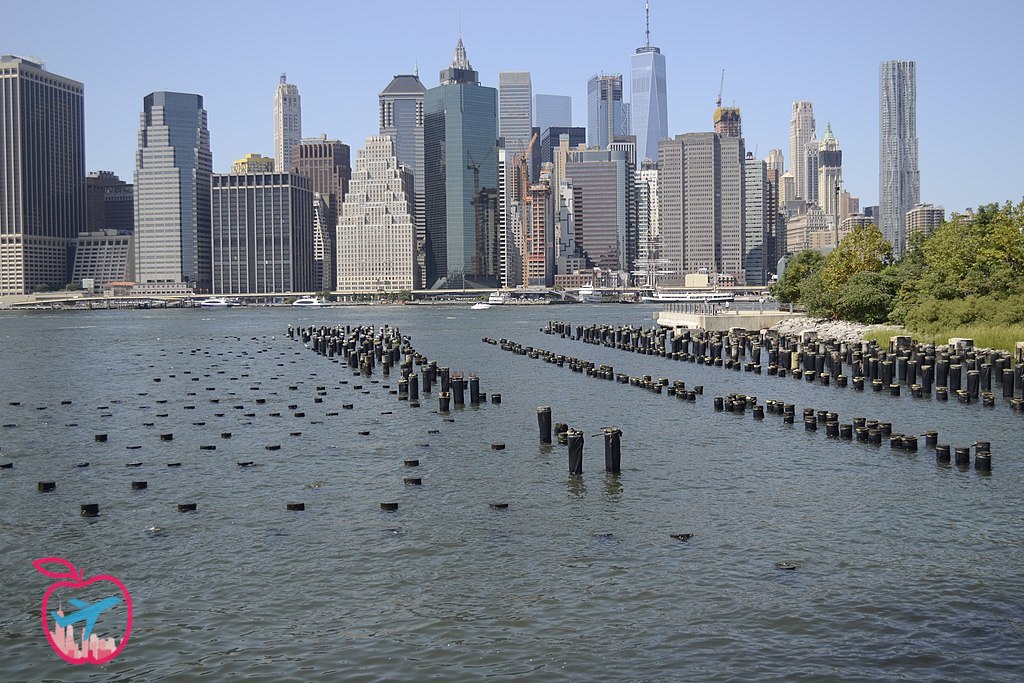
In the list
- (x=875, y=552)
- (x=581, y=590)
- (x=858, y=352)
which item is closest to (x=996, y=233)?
(x=858, y=352)

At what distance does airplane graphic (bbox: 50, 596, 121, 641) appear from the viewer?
20.3m

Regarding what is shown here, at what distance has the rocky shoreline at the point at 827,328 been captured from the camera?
8669 centimetres

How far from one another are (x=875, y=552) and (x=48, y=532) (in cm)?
2085

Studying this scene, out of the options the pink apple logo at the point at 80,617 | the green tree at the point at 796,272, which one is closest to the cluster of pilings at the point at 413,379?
the pink apple logo at the point at 80,617

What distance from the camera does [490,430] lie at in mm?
43906

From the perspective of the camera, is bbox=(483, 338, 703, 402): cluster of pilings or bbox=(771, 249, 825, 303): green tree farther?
bbox=(771, 249, 825, 303): green tree

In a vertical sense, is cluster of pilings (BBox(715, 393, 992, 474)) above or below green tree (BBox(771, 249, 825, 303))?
below

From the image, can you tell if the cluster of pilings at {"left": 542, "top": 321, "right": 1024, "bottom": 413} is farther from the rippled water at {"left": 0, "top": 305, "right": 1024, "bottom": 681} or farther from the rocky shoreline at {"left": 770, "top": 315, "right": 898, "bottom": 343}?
the rippled water at {"left": 0, "top": 305, "right": 1024, "bottom": 681}

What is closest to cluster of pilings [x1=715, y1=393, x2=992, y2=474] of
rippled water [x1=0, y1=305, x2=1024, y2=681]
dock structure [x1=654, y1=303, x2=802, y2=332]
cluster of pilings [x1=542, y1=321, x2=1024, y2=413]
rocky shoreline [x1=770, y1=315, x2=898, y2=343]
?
rippled water [x1=0, y1=305, x2=1024, y2=681]

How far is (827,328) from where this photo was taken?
95.4 m

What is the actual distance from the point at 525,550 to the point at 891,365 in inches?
1624

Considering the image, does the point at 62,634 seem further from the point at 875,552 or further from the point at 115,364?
the point at 115,364

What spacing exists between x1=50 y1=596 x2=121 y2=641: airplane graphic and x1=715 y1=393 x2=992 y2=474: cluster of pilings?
2628cm

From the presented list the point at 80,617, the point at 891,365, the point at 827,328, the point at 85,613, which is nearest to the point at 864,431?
the point at 891,365
